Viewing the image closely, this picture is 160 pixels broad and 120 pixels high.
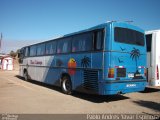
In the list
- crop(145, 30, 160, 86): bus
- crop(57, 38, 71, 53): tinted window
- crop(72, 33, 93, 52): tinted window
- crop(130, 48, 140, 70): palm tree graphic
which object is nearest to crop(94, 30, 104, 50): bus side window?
crop(72, 33, 93, 52): tinted window

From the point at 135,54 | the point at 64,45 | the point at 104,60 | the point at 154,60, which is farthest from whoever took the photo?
the point at 64,45

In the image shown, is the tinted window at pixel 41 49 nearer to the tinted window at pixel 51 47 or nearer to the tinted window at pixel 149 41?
the tinted window at pixel 51 47

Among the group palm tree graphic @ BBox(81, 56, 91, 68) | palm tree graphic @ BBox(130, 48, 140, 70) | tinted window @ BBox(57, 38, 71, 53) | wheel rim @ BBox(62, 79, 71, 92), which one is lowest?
wheel rim @ BBox(62, 79, 71, 92)

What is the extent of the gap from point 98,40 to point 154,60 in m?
3.58

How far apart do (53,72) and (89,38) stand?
4.54 m

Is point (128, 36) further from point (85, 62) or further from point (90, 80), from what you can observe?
point (90, 80)

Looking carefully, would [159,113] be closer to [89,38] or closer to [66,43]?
[89,38]

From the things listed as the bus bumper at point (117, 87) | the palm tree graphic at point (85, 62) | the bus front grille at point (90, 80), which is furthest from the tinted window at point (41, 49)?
the bus bumper at point (117, 87)

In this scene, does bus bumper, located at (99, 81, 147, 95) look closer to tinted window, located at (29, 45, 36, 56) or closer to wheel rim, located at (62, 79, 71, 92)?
wheel rim, located at (62, 79, 71, 92)

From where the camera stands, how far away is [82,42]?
1077 cm

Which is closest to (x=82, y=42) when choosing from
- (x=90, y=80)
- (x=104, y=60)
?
(x=90, y=80)

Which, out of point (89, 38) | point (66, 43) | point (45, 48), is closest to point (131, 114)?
point (89, 38)

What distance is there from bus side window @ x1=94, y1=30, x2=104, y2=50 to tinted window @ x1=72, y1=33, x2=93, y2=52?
1.15ft

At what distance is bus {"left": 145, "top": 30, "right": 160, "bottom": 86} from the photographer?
11305mm
